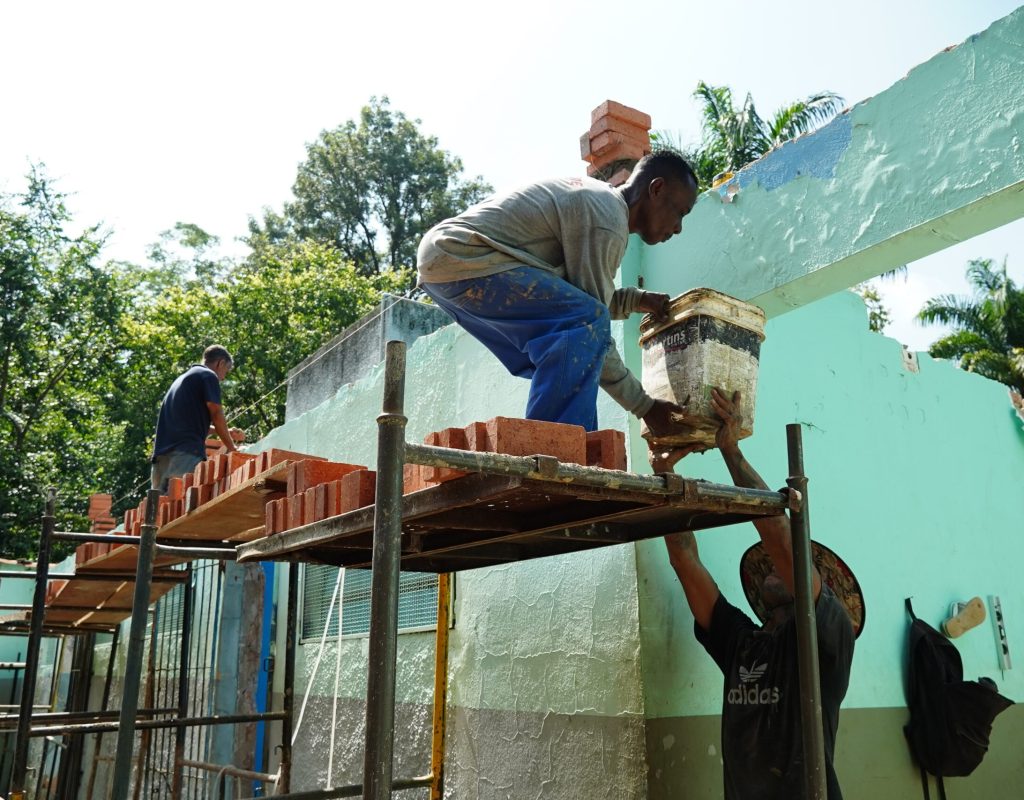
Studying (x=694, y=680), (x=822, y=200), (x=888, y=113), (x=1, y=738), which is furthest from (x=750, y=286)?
(x=1, y=738)

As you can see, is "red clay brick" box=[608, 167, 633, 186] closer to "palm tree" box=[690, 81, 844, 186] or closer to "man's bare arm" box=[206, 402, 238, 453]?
"man's bare arm" box=[206, 402, 238, 453]

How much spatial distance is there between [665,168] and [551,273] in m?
0.70

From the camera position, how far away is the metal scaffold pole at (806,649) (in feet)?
9.73

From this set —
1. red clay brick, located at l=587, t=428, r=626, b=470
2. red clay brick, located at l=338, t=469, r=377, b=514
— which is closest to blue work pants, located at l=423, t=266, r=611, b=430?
red clay brick, located at l=587, t=428, r=626, b=470

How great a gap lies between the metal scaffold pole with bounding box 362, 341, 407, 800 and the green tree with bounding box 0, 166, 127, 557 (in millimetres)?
19379

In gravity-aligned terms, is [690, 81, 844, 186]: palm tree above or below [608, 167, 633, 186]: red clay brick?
above

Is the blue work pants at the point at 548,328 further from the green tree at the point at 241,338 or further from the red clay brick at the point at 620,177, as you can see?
the green tree at the point at 241,338

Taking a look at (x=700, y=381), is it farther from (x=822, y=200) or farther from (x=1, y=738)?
(x=1, y=738)

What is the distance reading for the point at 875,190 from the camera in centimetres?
415

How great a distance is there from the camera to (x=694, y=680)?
4289 mm

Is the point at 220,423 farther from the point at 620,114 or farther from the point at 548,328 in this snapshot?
the point at 548,328

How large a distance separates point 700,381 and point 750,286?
4.05 ft

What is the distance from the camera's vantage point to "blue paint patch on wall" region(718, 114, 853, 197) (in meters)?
4.39

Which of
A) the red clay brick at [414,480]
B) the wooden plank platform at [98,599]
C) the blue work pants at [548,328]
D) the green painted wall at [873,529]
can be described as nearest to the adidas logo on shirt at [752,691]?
the green painted wall at [873,529]
